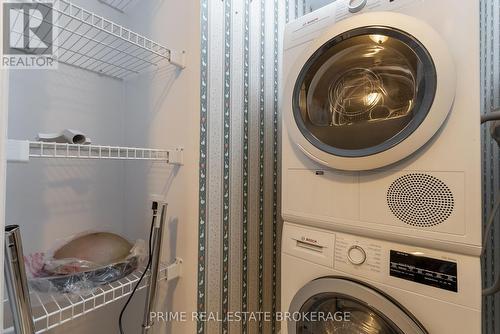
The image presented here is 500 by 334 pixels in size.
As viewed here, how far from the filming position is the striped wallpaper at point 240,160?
97 centimetres

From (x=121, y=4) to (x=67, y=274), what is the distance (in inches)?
49.7

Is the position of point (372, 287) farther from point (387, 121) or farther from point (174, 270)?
point (174, 270)

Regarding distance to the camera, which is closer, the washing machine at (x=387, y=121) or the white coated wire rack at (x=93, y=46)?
the washing machine at (x=387, y=121)

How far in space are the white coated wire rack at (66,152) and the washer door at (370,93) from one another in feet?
1.67

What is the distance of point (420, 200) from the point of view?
0.65 m

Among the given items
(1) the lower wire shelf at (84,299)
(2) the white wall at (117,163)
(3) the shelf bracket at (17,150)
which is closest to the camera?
(3) the shelf bracket at (17,150)

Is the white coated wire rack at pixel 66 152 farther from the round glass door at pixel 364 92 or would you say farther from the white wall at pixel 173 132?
the round glass door at pixel 364 92

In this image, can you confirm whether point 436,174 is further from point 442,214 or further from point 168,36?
point 168,36

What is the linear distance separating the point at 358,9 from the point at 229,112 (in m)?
0.59

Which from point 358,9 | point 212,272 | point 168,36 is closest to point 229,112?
point 168,36

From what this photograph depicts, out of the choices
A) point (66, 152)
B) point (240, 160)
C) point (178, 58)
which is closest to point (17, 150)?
point (66, 152)

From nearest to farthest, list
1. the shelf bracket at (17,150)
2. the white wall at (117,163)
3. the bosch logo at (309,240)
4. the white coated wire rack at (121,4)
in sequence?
the shelf bracket at (17,150), the bosch logo at (309,240), the white wall at (117,163), the white coated wire rack at (121,4)

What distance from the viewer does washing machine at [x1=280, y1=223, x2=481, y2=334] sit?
599 mm

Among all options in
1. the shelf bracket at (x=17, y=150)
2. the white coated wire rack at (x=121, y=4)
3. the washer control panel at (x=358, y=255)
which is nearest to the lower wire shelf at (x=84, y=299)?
the shelf bracket at (x=17, y=150)
